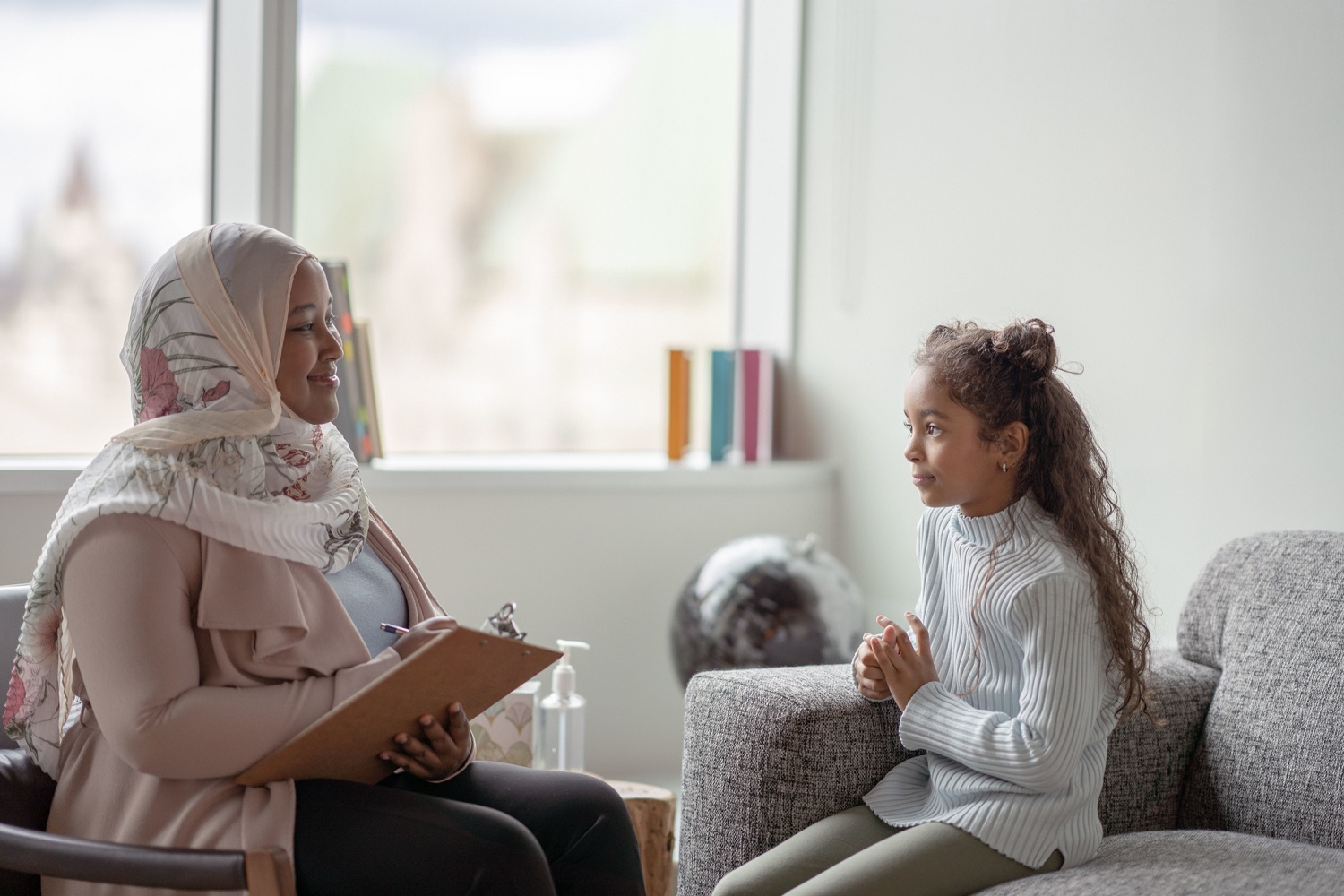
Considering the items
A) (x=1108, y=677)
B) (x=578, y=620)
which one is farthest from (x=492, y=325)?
(x=1108, y=677)

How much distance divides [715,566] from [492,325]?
3.19 feet

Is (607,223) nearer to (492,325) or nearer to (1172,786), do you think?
(492,325)

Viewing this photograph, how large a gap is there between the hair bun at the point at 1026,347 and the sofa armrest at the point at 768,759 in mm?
491

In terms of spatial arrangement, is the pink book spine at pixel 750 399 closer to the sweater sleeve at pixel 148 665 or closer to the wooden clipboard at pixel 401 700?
the wooden clipboard at pixel 401 700

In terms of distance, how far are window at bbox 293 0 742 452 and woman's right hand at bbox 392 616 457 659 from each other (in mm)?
1709

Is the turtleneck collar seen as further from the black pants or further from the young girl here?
the black pants

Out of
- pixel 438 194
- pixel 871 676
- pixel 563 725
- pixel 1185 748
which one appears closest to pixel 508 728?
pixel 563 725

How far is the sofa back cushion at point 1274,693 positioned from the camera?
168 cm

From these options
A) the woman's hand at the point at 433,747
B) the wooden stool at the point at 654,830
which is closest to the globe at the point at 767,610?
the wooden stool at the point at 654,830

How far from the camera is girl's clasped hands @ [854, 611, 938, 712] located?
1688 mm

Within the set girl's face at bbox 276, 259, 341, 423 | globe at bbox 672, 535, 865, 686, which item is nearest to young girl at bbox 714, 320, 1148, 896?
girl's face at bbox 276, 259, 341, 423

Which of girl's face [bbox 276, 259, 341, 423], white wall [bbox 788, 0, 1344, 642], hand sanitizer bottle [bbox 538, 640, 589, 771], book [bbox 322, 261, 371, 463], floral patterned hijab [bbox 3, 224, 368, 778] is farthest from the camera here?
book [bbox 322, 261, 371, 463]

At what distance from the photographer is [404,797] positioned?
57.2 inches

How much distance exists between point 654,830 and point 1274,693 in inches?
38.7
